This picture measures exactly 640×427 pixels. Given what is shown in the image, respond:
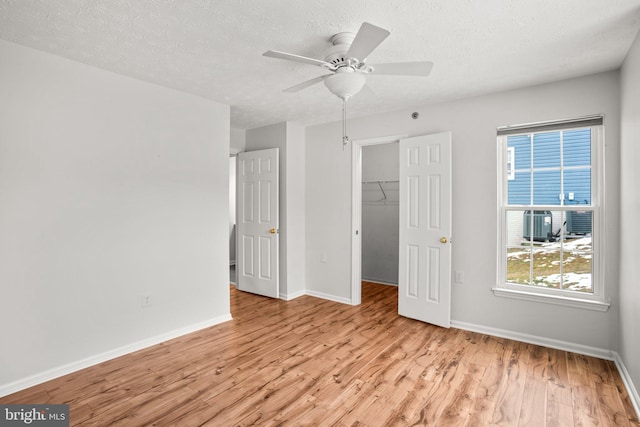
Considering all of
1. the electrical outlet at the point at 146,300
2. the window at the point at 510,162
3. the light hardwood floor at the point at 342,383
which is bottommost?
the light hardwood floor at the point at 342,383

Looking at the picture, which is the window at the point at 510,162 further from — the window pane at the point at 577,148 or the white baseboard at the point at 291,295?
the white baseboard at the point at 291,295

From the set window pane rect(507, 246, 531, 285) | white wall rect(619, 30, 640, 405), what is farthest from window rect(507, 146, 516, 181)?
white wall rect(619, 30, 640, 405)

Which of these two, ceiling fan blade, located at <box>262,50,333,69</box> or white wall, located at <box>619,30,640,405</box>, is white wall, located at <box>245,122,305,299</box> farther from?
white wall, located at <box>619,30,640,405</box>

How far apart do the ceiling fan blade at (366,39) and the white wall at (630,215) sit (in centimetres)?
181

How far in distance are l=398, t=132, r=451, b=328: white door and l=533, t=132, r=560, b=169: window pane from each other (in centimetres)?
78

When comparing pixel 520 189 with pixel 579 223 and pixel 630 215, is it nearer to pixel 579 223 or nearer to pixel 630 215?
pixel 579 223

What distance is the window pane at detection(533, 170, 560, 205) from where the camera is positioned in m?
3.12

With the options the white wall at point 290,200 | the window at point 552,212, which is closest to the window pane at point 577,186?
the window at point 552,212

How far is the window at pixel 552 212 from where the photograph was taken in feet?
9.65

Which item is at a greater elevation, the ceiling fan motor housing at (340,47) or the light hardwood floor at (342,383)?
the ceiling fan motor housing at (340,47)

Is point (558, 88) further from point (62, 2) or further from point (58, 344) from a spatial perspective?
point (58, 344)

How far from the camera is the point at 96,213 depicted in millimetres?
2771

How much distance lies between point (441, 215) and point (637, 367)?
73.7 inches

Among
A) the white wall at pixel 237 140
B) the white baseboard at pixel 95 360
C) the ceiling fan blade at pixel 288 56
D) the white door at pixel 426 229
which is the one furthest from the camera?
the white wall at pixel 237 140
